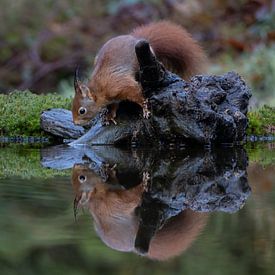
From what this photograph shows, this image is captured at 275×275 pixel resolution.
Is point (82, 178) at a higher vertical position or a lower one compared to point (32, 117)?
higher

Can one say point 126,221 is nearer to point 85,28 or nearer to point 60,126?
point 60,126

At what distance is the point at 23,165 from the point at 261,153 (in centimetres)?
167

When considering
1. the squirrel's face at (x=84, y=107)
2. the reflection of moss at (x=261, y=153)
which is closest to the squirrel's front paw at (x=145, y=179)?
the reflection of moss at (x=261, y=153)

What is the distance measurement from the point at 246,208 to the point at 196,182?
0.77 meters

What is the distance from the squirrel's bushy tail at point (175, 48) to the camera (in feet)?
21.5

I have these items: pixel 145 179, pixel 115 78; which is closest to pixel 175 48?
pixel 115 78

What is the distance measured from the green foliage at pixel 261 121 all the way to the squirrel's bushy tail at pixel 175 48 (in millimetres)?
627

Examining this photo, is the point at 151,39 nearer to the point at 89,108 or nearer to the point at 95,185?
the point at 89,108

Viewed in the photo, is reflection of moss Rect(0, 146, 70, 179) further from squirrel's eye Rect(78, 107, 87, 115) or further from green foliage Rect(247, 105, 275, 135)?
green foliage Rect(247, 105, 275, 135)

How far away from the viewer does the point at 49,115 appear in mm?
6637

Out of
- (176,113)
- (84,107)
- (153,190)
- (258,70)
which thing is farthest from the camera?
(258,70)

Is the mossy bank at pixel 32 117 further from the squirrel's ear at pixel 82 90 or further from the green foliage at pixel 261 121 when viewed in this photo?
the squirrel's ear at pixel 82 90

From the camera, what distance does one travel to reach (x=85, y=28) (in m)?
12.2

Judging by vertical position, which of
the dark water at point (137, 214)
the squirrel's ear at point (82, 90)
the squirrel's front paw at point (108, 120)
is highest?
the dark water at point (137, 214)
